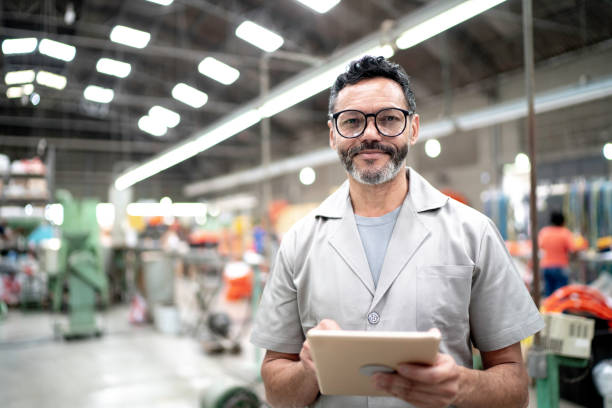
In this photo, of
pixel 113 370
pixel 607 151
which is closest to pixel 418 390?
pixel 113 370

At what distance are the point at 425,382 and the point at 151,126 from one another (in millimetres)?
20237

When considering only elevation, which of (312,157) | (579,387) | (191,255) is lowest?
(579,387)

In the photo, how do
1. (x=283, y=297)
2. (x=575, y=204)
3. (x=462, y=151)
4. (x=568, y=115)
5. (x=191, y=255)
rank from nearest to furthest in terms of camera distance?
1. (x=283, y=297)
2. (x=191, y=255)
3. (x=575, y=204)
4. (x=568, y=115)
5. (x=462, y=151)

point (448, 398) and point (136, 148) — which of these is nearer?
point (448, 398)

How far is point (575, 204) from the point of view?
8312mm

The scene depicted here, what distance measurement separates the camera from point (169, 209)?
25.0 m

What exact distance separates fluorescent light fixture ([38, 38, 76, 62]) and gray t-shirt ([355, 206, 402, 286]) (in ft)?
23.9

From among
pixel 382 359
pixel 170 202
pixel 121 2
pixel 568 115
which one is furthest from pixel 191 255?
pixel 170 202

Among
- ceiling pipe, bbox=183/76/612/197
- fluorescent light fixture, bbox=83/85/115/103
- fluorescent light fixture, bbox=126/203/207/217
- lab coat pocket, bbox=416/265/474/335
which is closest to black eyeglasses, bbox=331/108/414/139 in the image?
lab coat pocket, bbox=416/265/474/335

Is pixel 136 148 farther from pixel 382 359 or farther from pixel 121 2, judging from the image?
pixel 382 359

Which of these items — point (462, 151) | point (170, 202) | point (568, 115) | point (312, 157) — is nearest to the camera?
point (568, 115)

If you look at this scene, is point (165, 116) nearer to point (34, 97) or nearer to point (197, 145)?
point (197, 145)

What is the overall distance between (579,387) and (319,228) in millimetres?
3829

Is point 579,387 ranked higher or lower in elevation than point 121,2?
lower
